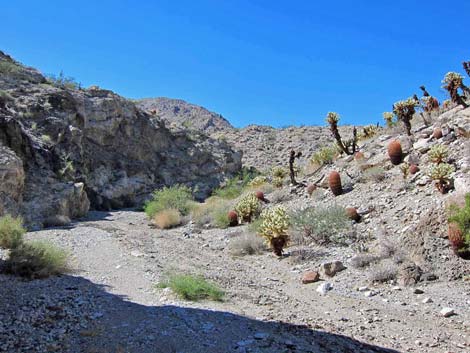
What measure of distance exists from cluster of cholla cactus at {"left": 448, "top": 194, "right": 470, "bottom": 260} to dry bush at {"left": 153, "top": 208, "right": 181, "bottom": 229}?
35.9 feet

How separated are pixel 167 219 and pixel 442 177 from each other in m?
10.1

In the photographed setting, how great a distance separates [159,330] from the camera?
5199 mm

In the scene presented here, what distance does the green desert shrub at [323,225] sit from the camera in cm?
1090

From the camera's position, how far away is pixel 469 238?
7496 millimetres

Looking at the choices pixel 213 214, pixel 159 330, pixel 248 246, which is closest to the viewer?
pixel 159 330

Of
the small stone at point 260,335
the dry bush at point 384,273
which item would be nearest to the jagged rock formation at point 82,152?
the small stone at point 260,335

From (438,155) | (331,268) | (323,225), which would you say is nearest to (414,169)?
(438,155)

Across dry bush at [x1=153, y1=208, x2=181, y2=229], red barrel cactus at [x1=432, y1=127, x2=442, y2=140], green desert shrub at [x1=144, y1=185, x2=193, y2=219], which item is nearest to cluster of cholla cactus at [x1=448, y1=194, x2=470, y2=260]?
red barrel cactus at [x1=432, y1=127, x2=442, y2=140]

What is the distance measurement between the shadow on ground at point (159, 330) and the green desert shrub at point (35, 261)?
455 mm

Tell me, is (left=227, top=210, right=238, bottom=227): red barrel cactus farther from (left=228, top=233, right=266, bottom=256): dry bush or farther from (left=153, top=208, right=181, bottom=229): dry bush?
(left=228, top=233, right=266, bottom=256): dry bush

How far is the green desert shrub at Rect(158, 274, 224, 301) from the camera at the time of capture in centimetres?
671

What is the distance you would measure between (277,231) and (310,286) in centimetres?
237

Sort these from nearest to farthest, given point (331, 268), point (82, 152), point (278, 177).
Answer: point (331, 268) → point (278, 177) → point (82, 152)

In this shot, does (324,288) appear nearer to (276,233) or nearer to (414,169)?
(276,233)
